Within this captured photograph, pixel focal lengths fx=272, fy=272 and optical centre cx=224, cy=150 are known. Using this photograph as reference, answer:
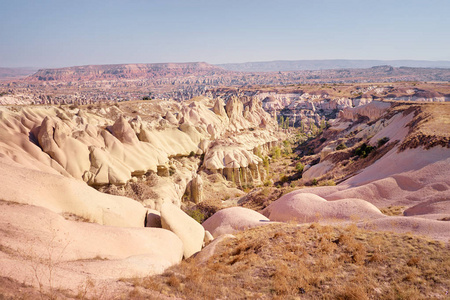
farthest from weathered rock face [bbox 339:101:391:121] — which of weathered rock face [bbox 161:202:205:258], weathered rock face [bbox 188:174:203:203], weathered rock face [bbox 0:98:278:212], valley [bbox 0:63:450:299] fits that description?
weathered rock face [bbox 161:202:205:258]

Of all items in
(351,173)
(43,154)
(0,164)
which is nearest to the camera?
(0,164)

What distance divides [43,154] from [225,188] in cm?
1887

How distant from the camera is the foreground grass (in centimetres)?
715

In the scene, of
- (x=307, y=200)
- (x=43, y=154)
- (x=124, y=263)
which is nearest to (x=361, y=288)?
(x=124, y=263)

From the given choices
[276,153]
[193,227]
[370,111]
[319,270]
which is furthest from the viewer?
[276,153]

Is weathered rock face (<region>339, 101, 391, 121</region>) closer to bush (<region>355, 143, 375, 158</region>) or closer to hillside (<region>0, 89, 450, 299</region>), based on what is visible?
bush (<region>355, 143, 375, 158</region>)

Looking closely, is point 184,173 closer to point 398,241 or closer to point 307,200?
point 307,200

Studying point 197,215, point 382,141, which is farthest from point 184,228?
point 382,141

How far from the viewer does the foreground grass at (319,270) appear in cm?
715

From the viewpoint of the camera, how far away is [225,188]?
32656 millimetres

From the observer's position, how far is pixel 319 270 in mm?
8445

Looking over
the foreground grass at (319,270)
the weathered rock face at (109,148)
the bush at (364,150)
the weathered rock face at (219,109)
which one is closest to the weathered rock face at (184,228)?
the foreground grass at (319,270)

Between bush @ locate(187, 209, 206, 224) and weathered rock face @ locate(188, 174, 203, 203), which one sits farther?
weathered rock face @ locate(188, 174, 203, 203)

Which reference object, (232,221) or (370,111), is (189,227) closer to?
(232,221)
